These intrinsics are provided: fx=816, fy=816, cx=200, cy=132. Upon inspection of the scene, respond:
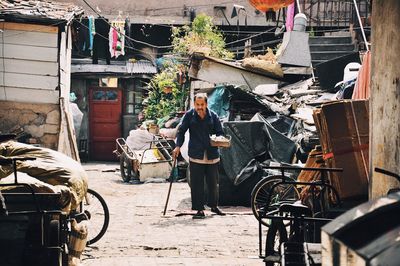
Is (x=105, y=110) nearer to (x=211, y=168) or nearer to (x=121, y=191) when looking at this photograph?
(x=121, y=191)

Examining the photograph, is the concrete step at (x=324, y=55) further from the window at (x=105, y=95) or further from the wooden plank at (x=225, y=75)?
the window at (x=105, y=95)

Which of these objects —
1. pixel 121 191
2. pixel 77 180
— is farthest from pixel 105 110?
pixel 77 180

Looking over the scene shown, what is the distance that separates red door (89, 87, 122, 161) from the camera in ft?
113

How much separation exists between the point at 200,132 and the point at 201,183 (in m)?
0.91

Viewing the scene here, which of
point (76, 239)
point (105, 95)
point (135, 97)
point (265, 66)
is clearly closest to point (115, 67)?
point (105, 95)

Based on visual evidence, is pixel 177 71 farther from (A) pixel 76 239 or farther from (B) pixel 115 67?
(A) pixel 76 239

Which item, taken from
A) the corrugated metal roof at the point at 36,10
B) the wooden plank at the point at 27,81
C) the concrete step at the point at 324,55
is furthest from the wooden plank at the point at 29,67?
the concrete step at the point at 324,55

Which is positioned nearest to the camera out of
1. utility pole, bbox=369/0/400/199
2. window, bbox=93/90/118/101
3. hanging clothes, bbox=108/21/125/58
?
utility pole, bbox=369/0/400/199

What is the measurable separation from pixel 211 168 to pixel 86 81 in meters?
20.3

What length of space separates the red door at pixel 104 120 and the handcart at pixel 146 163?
33.1 feet

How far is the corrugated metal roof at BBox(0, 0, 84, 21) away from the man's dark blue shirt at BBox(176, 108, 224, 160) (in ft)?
20.2

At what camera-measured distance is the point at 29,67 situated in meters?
20.1

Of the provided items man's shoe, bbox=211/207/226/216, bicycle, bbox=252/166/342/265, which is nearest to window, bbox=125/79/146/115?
man's shoe, bbox=211/207/226/216

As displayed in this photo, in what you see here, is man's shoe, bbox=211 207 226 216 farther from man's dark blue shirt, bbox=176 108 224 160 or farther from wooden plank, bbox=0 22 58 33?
wooden plank, bbox=0 22 58 33
